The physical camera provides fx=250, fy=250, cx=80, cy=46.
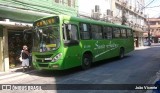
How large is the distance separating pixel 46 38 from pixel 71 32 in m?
1.26

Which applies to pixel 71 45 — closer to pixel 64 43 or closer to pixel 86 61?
pixel 64 43

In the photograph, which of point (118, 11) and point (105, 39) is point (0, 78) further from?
point (118, 11)

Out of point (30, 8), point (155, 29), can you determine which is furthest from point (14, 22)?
point (155, 29)

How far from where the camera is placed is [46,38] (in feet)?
39.7

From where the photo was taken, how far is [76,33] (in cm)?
1293

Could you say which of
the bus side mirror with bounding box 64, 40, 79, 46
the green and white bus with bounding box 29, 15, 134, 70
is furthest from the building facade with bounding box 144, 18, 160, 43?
the bus side mirror with bounding box 64, 40, 79, 46

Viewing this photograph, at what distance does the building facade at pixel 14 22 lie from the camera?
1459cm

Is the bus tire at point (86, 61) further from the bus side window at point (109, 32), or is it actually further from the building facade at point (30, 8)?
the building facade at point (30, 8)

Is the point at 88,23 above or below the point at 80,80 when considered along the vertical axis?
above

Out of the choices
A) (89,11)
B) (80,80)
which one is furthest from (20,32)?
(89,11)

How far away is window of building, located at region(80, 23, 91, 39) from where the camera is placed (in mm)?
13572

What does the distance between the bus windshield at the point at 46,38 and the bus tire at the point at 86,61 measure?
7.85 feet

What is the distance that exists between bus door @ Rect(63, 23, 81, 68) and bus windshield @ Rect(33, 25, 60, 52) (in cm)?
39

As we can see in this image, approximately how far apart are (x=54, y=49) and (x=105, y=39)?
18.0 feet
